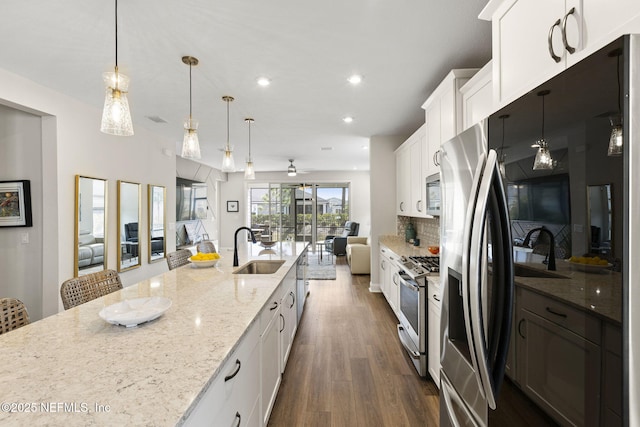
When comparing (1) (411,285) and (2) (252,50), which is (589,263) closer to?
(1) (411,285)

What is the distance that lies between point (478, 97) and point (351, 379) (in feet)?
7.73

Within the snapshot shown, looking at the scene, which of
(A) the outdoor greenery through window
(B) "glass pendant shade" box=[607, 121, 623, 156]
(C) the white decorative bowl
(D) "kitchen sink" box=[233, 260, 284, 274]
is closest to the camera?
(B) "glass pendant shade" box=[607, 121, 623, 156]

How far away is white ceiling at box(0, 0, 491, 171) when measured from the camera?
1730mm

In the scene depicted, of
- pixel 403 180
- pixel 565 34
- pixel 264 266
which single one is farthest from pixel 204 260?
pixel 403 180

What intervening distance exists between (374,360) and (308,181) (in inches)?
264

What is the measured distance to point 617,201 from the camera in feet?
1.84

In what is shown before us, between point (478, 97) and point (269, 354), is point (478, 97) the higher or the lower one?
the higher one

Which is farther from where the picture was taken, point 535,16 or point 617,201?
point 535,16

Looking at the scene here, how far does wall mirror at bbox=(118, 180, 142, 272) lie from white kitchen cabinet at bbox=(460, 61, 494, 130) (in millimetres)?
3962

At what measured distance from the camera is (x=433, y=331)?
2.15 m

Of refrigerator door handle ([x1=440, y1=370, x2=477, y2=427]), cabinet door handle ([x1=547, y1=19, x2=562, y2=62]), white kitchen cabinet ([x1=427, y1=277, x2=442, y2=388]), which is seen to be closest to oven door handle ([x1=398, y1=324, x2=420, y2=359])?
white kitchen cabinet ([x1=427, y1=277, x2=442, y2=388])

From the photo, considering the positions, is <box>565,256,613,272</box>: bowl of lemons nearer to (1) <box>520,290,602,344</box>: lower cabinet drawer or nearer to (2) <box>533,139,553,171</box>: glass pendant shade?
(1) <box>520,290,602,344</box>: lower cabinet drawer

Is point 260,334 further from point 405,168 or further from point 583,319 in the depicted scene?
point 405,168

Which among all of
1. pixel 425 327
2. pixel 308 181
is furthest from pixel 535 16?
pixel 308 181
